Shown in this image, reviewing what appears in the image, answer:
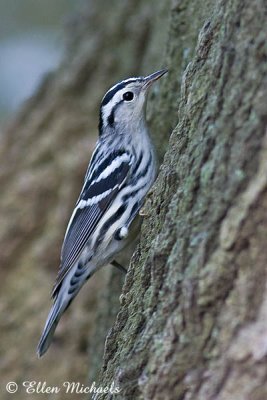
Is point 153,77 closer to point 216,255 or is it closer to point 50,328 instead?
point 50,328

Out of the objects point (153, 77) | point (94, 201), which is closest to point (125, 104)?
point (153, 77)

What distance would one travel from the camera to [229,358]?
110 inches

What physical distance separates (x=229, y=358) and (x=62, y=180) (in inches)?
172

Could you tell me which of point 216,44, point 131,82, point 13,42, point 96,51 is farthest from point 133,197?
point 13,42

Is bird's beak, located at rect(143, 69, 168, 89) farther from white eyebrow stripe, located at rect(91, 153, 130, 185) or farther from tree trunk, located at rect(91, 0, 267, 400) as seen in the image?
tree trunk, located at rect(91, 0, 267, 400)

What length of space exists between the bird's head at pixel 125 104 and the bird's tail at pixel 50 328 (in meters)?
1.24

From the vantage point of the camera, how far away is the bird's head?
17.7ft

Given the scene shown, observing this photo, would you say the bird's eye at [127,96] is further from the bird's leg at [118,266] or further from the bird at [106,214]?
the bird's leg at [118,266]

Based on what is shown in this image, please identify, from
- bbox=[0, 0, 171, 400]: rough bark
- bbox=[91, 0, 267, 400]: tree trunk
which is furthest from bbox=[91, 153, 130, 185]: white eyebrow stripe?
bbox=[91, 0, 267, 400]: tree trunk

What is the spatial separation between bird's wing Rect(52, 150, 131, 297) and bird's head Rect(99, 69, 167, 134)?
34 cm

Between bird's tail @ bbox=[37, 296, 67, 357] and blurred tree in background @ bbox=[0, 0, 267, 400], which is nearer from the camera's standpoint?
blurred tree in background @ bbox=[0, 0, 267, 400]

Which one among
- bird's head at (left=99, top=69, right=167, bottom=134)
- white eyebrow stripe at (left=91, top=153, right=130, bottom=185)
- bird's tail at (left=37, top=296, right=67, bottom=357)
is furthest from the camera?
bird's head at (left=99, top=69, right=167, bottom=134)

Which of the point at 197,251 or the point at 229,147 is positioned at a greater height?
the point at 229,147

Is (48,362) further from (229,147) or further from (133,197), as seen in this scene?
(229,147)
